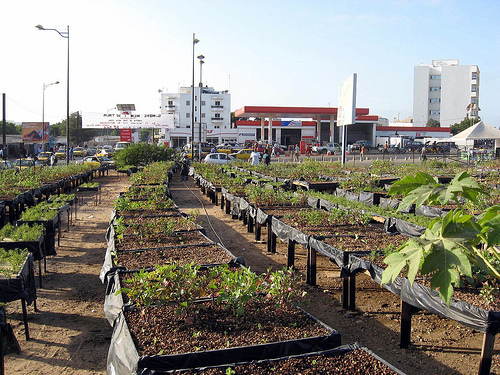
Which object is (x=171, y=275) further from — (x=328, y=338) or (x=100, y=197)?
(x=100, y=197)

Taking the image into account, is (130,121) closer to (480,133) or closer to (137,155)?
(137,155)

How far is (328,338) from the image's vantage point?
4074 mm

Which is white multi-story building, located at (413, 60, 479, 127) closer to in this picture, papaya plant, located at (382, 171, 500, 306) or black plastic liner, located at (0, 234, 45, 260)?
black plastic liner, located at (0, 234, 45, 260)

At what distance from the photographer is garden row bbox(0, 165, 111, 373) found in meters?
5.69

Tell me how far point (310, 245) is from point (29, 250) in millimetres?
4845

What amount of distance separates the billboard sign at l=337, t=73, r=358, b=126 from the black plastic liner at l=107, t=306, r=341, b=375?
Result: 22158mm

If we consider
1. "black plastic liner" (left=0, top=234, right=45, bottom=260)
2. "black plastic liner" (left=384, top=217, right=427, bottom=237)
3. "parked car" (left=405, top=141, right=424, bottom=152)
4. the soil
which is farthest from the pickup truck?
"black plastic liner" (left=0, top=234, right=45, bottom=260)

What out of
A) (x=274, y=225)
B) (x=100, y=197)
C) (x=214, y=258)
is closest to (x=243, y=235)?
(x=274, y=225)

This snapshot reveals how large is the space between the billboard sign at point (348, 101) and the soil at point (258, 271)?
54.2ft

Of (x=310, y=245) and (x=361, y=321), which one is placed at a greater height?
(x=310, y=245)

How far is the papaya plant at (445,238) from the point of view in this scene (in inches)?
86.3

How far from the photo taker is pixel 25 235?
7.57 metres

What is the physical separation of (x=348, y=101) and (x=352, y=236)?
61.5ft

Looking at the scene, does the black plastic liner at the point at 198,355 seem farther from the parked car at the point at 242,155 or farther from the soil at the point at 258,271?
the parked car at the point at 242,155
